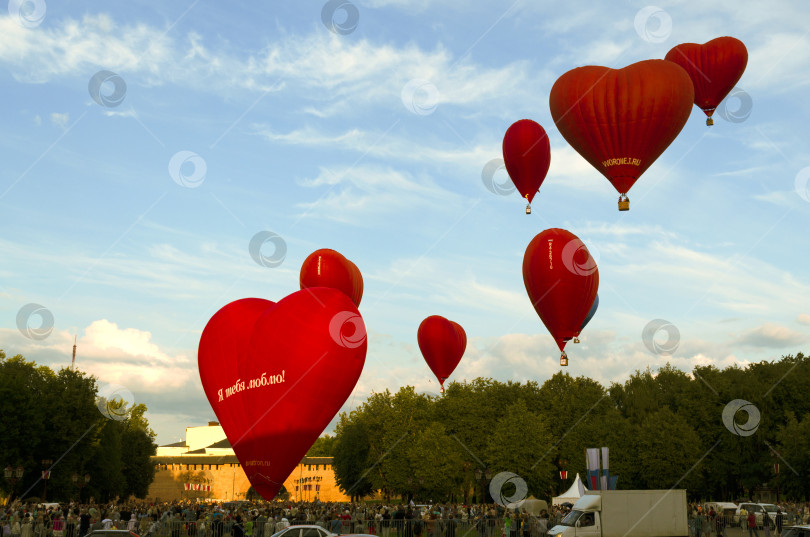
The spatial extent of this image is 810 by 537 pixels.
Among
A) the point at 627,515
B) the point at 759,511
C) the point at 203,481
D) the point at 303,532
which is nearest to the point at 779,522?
the point at 759,511

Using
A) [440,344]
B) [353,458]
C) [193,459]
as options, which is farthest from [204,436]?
[440,344]

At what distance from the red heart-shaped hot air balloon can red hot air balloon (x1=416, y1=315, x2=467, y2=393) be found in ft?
61.7

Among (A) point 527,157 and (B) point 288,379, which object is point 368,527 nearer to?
(B) point 288,379

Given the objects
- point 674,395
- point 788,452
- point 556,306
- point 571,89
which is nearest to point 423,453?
point 674,395

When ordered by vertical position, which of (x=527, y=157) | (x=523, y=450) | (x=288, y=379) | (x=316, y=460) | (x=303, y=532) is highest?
(x=527, y=157)

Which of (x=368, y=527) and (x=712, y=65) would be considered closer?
(x=368, y=527)

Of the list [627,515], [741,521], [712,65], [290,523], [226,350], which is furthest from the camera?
[741,521]

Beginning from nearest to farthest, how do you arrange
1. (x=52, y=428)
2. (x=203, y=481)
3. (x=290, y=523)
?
(x=290, y=523) < (x=52, y=428) < (x=203, y=481)

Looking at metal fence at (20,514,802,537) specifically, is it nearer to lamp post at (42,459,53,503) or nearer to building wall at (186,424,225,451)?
lamp post at (42,459,53,503)

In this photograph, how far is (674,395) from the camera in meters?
75.3

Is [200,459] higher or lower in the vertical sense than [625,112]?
lower

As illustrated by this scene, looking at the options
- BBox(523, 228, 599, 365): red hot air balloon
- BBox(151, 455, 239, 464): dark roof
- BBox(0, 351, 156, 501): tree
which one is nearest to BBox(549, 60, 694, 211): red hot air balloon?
BBox(523, 228, 599, 365): red hot air balloon

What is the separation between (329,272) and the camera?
38.8 meters

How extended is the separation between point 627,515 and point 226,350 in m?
16.2
